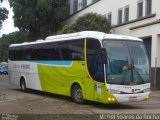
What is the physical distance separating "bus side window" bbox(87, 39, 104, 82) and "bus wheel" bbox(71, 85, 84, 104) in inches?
57.8

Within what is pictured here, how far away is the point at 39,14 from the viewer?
197ft

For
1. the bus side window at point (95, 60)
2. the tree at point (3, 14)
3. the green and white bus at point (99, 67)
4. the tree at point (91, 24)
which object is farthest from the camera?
the tree at point (91, 24)

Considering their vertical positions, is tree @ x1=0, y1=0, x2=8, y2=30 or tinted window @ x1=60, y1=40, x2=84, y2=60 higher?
tree @ x1=0, y1=0, x2=8, y2=30

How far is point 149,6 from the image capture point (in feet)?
126

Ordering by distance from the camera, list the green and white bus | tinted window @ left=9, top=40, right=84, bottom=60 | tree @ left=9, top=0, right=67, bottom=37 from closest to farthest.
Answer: the green and white bus
tinted window @ left=9, top=40, right=84, bottom=60
tree @ left=9, top=0, right=67, bottom=37

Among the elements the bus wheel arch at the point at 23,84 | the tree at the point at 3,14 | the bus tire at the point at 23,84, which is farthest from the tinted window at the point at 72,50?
the tree at the point at 3,14

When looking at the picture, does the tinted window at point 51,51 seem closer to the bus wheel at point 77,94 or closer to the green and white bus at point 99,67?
the green and white bus at point 99,67

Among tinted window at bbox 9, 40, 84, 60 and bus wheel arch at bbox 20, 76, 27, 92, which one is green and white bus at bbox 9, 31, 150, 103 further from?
bus wheel arch at bbox 20, 76, 27, 92

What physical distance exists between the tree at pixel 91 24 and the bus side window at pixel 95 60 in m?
21.4

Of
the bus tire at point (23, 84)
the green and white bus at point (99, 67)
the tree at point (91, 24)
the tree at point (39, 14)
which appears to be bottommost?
the bus tire at point (23, 84)

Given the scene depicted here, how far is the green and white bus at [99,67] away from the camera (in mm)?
19812

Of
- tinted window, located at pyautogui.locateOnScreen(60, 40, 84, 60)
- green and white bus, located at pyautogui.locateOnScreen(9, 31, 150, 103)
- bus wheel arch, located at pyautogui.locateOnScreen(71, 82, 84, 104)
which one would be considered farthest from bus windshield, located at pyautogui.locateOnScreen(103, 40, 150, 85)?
bus wheel arch, located at pyautogui.locateOnScreen(71, 82, 84, 104)

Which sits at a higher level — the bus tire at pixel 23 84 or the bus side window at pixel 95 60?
the bus side window at pixel 95 60

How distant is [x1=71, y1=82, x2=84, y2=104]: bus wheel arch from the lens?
2176 cm
